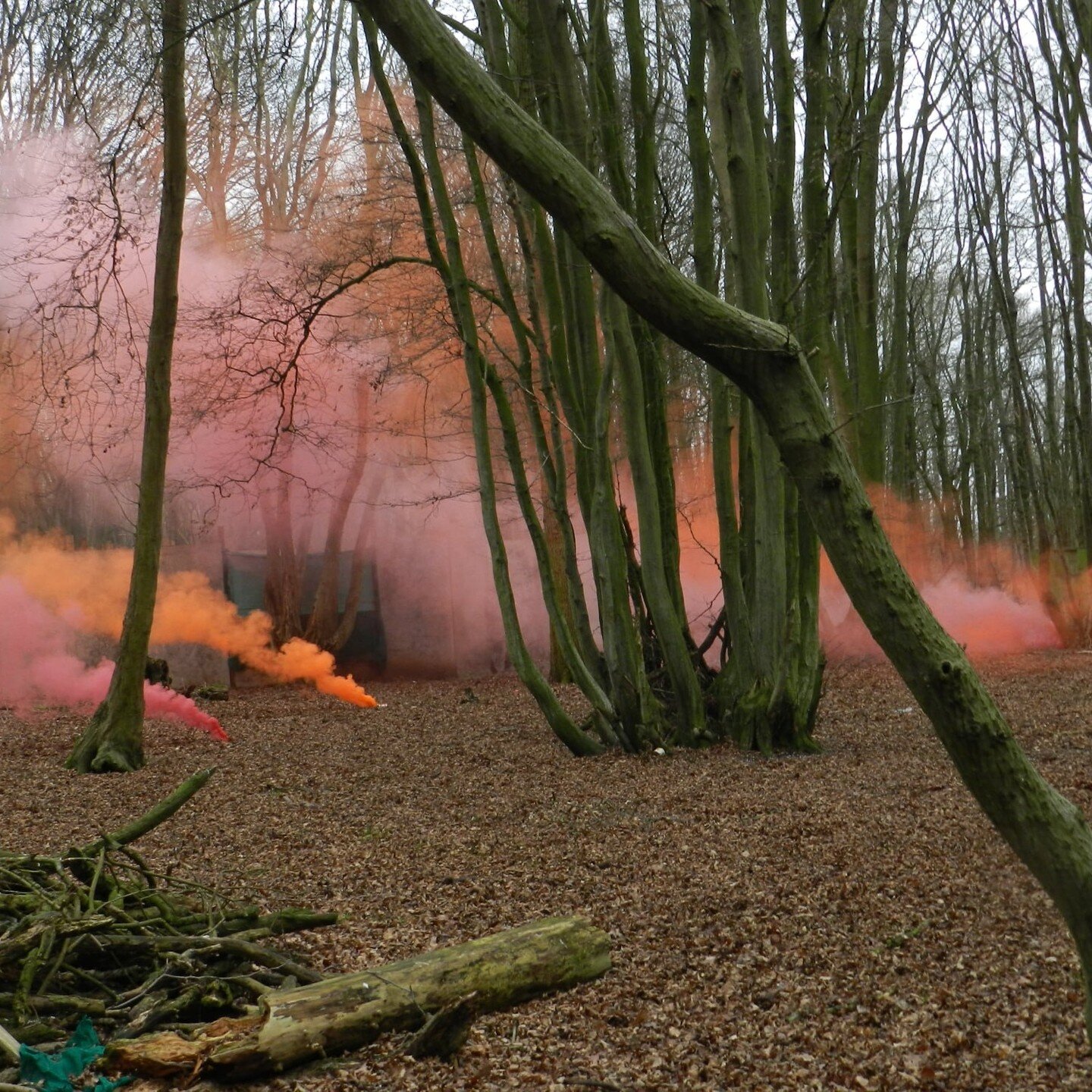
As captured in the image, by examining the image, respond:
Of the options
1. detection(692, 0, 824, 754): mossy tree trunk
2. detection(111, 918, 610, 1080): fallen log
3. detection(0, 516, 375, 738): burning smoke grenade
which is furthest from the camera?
detection(0, 516, 375, 738): burning smoke grenade

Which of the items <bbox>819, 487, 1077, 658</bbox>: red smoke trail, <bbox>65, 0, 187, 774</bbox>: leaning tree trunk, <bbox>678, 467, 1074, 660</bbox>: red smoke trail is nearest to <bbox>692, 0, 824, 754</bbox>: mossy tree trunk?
<bbox>65, 0, 187, 774</bbox>: leaning tree trunk

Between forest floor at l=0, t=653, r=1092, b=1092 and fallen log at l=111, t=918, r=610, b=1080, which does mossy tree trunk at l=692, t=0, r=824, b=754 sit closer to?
forest floor at l=0, t=653, r=1092, b=1092

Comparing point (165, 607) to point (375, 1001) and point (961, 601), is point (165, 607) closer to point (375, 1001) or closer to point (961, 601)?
point (961, 601)

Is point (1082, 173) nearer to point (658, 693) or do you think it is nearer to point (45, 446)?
point (658, 693)

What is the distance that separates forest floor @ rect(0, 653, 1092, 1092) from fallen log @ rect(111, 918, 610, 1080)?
3.1 inches

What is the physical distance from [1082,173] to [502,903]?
14496 millimetres

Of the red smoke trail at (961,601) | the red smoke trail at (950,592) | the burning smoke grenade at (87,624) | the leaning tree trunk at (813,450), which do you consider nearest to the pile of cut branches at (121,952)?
the leaning tree trunk at (813,450)

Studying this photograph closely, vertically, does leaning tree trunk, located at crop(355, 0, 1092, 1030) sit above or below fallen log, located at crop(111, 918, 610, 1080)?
above

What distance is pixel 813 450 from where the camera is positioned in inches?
97.6

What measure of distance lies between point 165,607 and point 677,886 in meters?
13.0

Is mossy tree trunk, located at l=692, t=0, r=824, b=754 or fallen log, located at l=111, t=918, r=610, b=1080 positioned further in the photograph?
mossy tree trunk, located at l=692, t=0, r=824, b=754

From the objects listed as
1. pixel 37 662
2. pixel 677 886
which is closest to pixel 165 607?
pixel 37 662

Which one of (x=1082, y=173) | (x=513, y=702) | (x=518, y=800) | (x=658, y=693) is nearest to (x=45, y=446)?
(x=513, y=702)

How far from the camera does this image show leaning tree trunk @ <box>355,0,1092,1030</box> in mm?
2428
